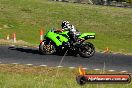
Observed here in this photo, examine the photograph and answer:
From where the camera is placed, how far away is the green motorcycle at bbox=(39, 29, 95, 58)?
20609 mm

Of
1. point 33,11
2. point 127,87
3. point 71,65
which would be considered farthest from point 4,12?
point 127,87

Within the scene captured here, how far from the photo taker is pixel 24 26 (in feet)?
133

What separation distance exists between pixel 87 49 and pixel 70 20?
2840 centimetres

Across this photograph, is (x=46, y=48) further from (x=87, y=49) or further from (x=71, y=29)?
(x=87, y=49)

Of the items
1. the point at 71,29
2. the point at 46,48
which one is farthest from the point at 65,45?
the point at 46,48

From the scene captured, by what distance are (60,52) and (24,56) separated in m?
2.27

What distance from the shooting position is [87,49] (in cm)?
2058

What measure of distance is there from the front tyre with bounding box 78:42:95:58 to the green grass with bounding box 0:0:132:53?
11053 mm

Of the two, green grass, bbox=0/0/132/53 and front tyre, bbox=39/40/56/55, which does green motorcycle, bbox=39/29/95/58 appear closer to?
front tyre, bbox=39/40/56/55

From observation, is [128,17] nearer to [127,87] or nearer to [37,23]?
[37,23]

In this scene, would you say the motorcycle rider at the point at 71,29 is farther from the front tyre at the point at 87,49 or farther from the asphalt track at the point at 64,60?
the asphalt track at the point at 64,60

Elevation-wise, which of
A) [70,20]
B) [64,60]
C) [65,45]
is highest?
[65,45]

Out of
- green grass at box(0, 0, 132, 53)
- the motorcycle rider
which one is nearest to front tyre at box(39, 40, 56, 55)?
the motorcycle rider

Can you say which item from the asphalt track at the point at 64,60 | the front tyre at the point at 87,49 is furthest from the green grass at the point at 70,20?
the front tyre at the point at 87,49
